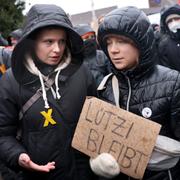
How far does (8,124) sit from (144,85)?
2.85 ft

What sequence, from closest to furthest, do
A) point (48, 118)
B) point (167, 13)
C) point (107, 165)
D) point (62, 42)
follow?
point (107, 165) < point (48, 118) < point (62, 42) < point (167, 13)

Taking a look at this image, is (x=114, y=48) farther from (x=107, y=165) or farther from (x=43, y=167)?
(x=43, y=167)

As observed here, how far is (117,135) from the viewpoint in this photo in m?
2.33

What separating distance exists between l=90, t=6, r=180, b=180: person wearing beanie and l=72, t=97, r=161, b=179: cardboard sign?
0.19 ft

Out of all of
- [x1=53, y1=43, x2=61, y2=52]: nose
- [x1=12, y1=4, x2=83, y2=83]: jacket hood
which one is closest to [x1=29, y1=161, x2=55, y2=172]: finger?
[x1=12, y1=4, x2=83, y2=83]: jacket hood

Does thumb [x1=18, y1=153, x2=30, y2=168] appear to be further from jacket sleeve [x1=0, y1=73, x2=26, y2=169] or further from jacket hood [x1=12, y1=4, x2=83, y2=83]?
jacket hood [x1=12, y1=4, x2=83, y2=83]

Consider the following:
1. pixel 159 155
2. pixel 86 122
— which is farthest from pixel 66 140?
pixel 159 155

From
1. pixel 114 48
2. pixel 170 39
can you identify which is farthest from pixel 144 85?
pixel 170 39

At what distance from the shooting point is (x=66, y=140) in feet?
8.37

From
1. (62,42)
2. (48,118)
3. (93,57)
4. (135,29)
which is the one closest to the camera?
(135,29)

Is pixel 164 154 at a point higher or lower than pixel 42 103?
lower

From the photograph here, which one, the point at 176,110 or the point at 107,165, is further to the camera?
the point at 176,110

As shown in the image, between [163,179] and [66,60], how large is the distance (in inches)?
38.5

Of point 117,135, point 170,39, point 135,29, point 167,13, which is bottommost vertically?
point 170,39
